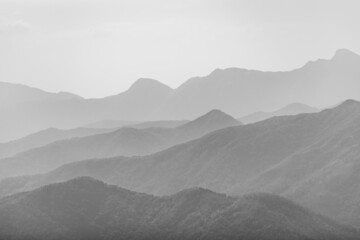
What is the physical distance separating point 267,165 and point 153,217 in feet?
190

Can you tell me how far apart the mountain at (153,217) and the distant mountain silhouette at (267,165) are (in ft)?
66.0

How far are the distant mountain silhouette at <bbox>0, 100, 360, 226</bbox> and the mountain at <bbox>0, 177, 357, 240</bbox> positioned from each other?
66.0 ft

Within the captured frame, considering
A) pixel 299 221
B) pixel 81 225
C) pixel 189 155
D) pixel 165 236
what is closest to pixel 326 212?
pixel 299 221

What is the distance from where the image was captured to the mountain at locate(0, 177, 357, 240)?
257ft

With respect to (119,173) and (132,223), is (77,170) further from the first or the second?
(132,223)

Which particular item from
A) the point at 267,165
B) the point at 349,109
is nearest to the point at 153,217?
the point at 267,165

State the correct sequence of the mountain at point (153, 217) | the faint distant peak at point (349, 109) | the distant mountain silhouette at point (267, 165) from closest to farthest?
the mountain at point (153, 217) < the distant mountain silhouette at point (267, 165) < the faint distant peak at point (349, 109)

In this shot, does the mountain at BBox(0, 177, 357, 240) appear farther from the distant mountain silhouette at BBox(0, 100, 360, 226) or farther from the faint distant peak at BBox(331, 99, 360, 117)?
the faint distant peak at BBox(331, 99, 360, 117)

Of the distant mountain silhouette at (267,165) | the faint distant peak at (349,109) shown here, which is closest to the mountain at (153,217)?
the distant mountain silhouette at (267,165)

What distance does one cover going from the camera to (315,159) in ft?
420

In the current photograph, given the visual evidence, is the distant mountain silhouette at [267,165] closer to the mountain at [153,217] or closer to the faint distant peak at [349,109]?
the faint distant peak at [349,109]

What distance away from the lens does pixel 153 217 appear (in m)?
86.2

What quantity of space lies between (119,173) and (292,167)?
5207 cm

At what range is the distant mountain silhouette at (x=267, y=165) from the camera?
111062 mm
